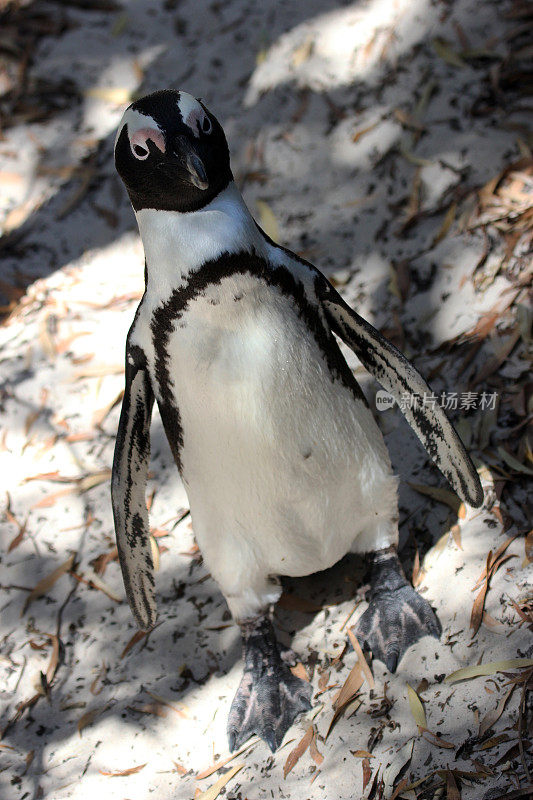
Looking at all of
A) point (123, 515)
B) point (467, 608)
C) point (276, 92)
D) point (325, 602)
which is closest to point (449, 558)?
point (467, 608)

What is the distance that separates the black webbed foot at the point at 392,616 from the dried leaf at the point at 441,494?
0.25 m

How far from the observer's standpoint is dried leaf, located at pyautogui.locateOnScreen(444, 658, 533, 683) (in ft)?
5.63

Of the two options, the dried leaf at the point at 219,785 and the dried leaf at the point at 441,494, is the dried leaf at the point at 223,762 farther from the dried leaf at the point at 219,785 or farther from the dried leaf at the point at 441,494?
the dried leaf at the point at 441,494

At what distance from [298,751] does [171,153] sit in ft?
4.23

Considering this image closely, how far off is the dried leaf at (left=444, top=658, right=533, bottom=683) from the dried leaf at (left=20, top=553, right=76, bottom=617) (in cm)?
116

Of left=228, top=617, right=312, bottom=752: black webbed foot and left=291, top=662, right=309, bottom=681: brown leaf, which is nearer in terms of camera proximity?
left=228, top=617, right=312, bottom=752: black webbed foot

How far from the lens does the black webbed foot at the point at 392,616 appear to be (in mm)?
1930

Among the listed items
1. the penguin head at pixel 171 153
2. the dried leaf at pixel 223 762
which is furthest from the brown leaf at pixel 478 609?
the penguin head at pixel 171 153

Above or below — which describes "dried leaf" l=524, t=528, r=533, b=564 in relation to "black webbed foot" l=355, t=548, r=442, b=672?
above

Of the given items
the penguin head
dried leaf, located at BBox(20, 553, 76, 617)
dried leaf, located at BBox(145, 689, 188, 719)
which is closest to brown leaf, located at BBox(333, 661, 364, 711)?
dried leaf, located at BBox(145, 689, 188, 719)

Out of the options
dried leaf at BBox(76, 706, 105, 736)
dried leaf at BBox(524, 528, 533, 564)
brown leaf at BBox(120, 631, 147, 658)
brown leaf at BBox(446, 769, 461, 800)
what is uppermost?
brown leaf at BBox(446, 769, 461, 800)

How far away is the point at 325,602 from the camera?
2152 millimetres

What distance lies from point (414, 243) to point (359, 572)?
1.26m

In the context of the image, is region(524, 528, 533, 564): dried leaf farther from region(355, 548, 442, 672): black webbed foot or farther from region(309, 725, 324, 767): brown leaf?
region(309, 725, 324, 767): brown leaf
